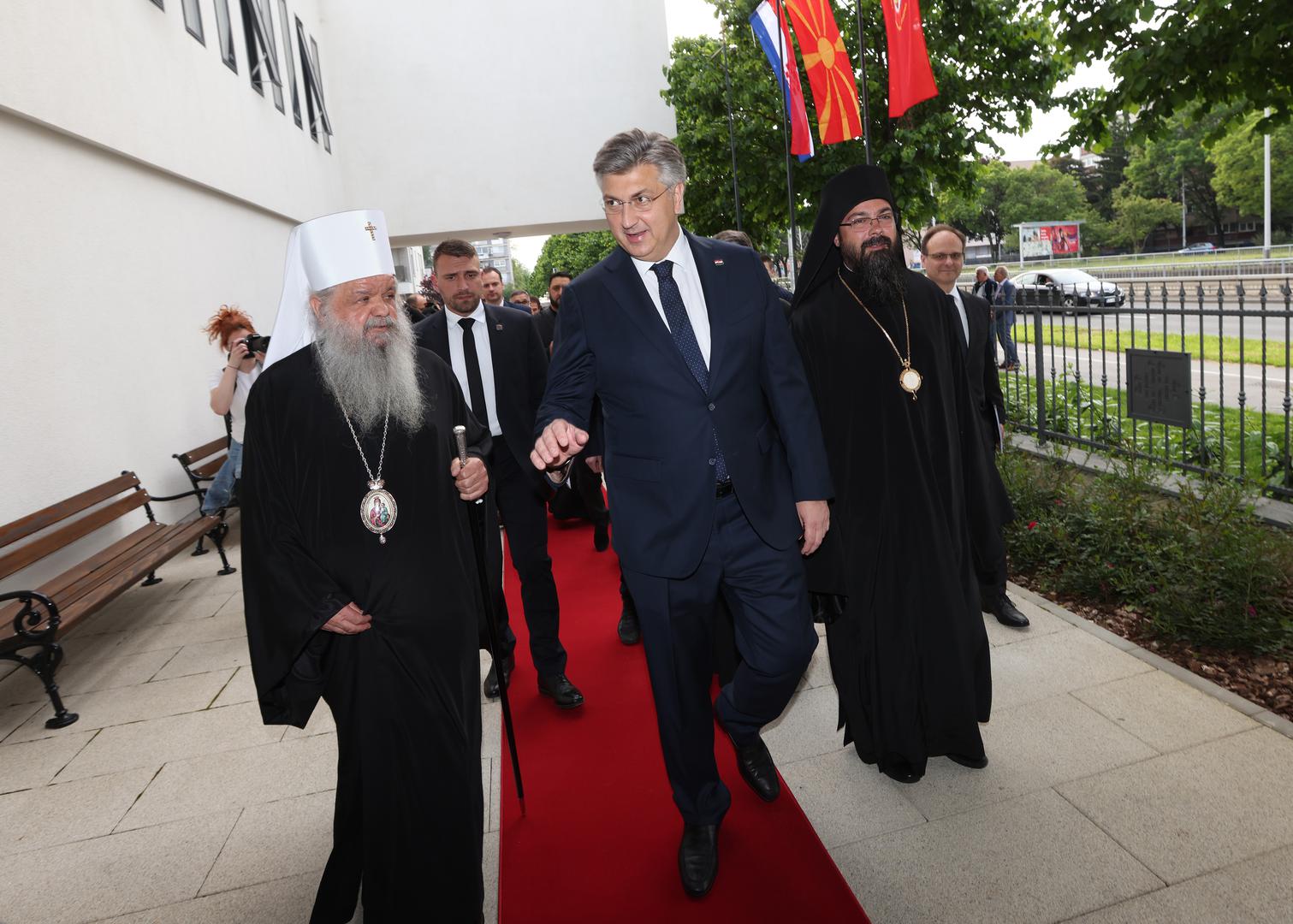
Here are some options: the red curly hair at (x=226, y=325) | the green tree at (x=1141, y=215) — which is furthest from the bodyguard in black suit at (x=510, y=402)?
the green tree at (x=1141, y=215)

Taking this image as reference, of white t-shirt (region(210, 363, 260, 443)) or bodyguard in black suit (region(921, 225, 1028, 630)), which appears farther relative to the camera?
white t-shirt (region(210, 363, 260, 443))

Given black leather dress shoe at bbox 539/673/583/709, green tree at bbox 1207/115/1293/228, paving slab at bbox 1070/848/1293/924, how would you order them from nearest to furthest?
paving slab at bbox 1070/848/1293/924 < black leather dress shoe at bbox 539/673/583/709 < green tree at bbox 1207/115/1293/228

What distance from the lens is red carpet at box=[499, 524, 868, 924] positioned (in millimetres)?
3148

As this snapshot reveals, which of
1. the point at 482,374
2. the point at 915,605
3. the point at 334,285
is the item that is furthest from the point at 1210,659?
the point at 334,285

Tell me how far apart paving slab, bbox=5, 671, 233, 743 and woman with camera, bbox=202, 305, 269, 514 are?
246 cm

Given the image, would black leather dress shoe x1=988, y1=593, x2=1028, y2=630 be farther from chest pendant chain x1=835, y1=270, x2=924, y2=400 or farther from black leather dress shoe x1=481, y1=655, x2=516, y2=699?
black leather dress shoe x1=481, y1=655, x2=516, y2=699

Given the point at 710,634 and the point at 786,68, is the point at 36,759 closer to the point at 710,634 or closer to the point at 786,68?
the point at 710,634

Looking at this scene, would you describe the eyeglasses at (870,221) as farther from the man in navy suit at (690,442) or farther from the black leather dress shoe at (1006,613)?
the black leather dress shoe at (1006,613)

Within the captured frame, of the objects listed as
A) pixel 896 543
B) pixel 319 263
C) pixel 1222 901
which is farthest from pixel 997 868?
pixel 319 263

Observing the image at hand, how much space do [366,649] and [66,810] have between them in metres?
2.52

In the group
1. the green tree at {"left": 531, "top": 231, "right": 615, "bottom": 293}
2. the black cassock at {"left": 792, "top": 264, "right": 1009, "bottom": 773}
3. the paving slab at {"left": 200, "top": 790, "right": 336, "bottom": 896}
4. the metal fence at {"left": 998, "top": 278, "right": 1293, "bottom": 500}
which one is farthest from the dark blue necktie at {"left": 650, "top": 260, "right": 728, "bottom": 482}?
the green tree at {"left": 531, "top": 231, "right": 615, "bottom": 293}

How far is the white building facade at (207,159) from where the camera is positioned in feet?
24.2

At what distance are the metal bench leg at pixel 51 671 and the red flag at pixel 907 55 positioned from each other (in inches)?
268

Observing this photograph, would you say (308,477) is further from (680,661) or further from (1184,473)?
(1184,473)
